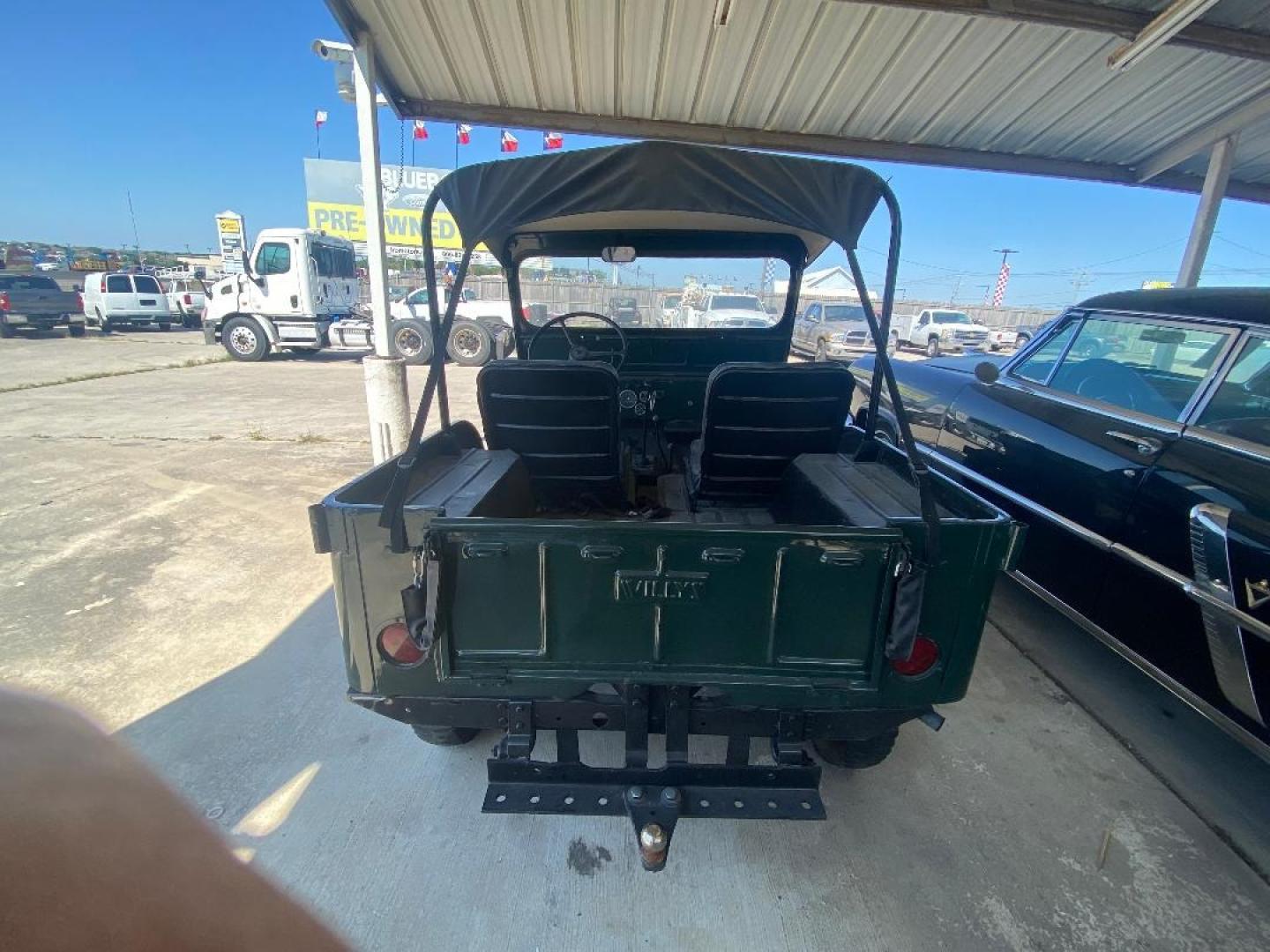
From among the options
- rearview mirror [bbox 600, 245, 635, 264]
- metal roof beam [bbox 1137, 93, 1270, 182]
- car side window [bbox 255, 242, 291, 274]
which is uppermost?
metal roof beam [bbox 1137, 93, 1270, 182]

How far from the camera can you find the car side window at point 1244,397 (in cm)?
223

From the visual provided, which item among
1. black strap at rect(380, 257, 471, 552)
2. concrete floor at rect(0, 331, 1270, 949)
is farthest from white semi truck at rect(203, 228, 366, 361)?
black strap at rect(380, 257, 471, 552)

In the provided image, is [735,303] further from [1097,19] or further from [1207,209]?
[1207,209]

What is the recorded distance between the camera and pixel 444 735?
217cm

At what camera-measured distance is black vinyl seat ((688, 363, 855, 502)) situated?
7.84 ft

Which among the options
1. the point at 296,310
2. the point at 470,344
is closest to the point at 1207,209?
the point at 470,344

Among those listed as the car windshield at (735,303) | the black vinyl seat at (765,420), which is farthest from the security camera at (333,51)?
the black vinyl seat at (765,420)

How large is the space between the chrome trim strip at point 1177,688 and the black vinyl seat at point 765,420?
0.97 meters

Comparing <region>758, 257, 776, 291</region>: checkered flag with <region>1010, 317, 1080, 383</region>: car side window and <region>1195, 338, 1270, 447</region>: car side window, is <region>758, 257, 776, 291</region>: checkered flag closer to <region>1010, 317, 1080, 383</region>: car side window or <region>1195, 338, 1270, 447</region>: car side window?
<region>1010, 317, 1080, 383</region>: car side window

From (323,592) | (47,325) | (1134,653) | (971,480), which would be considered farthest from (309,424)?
(47,325)

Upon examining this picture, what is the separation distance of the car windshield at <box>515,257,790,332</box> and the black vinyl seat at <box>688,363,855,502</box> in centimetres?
174

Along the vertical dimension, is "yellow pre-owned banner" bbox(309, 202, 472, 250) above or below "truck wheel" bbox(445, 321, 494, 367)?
above

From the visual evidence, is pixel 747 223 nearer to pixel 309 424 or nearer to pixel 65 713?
pixel 65 713

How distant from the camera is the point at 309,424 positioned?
299 inches
